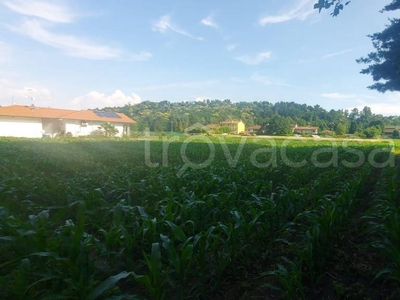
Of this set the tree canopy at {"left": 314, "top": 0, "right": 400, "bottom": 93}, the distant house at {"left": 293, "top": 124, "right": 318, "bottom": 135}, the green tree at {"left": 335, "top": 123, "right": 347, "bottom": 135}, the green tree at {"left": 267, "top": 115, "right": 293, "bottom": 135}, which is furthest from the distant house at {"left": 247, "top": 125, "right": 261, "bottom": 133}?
the tree canopy at {"left": 314, "top": 0, "right": 400, "bottom": 93}

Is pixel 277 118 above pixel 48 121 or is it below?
above

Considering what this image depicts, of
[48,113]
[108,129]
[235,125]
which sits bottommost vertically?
[108,129]

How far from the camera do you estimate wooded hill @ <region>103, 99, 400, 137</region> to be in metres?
55.9

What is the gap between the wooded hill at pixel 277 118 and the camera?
183 feet

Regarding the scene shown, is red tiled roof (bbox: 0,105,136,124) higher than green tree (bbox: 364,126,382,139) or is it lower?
higher

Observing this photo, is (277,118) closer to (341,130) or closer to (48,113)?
(341,130)

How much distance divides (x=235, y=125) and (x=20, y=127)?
45798 millimetres

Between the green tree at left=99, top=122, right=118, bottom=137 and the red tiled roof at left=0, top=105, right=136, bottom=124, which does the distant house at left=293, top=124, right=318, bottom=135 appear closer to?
the red tiled roof at left=0, top=105, right=136, bottom=124

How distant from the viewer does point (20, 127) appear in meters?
29.8

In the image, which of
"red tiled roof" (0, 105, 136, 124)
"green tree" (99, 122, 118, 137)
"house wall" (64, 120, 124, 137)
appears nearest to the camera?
"red tiled roof" (0, 105, 136, 124)

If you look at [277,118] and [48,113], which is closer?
[48,113]

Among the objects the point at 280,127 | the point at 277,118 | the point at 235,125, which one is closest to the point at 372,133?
the point at 280,127

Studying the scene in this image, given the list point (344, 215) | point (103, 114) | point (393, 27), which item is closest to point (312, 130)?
point (103, 114)

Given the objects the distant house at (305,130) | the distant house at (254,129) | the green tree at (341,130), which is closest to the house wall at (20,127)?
the distant house at (254,129)
